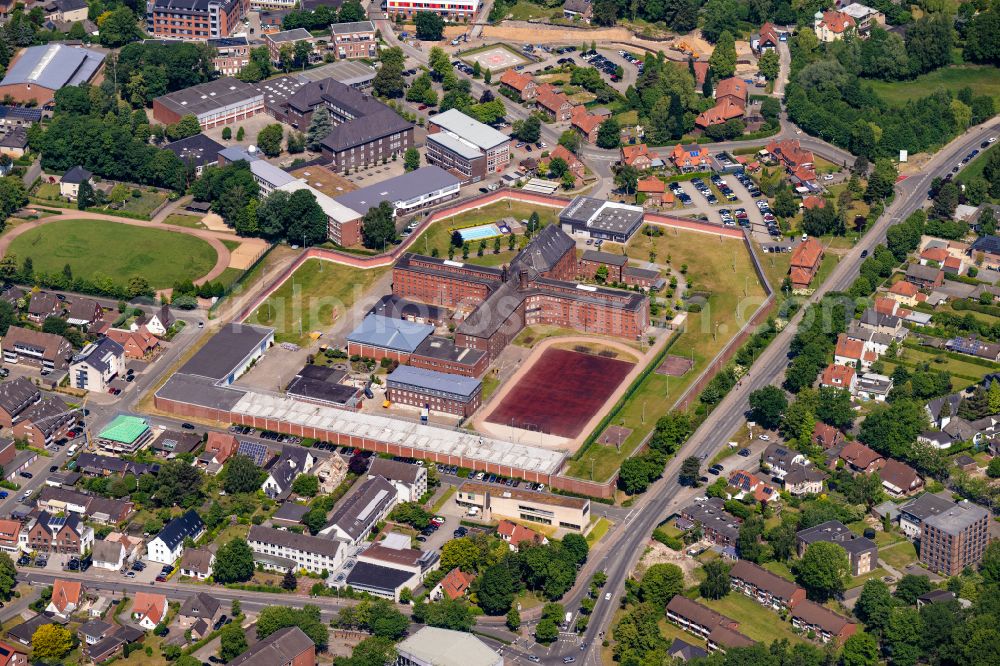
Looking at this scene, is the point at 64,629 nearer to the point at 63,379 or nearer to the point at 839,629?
the point at 63,379

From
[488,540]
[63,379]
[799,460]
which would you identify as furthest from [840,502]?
[63,379]

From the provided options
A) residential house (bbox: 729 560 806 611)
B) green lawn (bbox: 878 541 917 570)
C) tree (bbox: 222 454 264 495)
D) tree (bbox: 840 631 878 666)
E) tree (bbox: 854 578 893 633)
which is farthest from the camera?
tree (bbox: 222 454 264 495)

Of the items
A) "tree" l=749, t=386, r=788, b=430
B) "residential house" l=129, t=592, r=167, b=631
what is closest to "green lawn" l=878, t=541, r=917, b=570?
"tree" l=749, t=386, r=788, b=430

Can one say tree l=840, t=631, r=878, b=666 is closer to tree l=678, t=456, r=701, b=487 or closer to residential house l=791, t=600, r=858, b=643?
residential house l=791, t=600, r=858, b=643

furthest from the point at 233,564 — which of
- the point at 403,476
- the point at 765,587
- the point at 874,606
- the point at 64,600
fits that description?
the point at 874,606

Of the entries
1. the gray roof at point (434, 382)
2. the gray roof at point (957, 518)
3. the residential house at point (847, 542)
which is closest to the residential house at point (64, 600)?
the gray roof at point (434, 382)

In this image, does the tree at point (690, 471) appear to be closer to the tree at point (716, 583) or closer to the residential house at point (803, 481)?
the residential house at point (803, 481)
